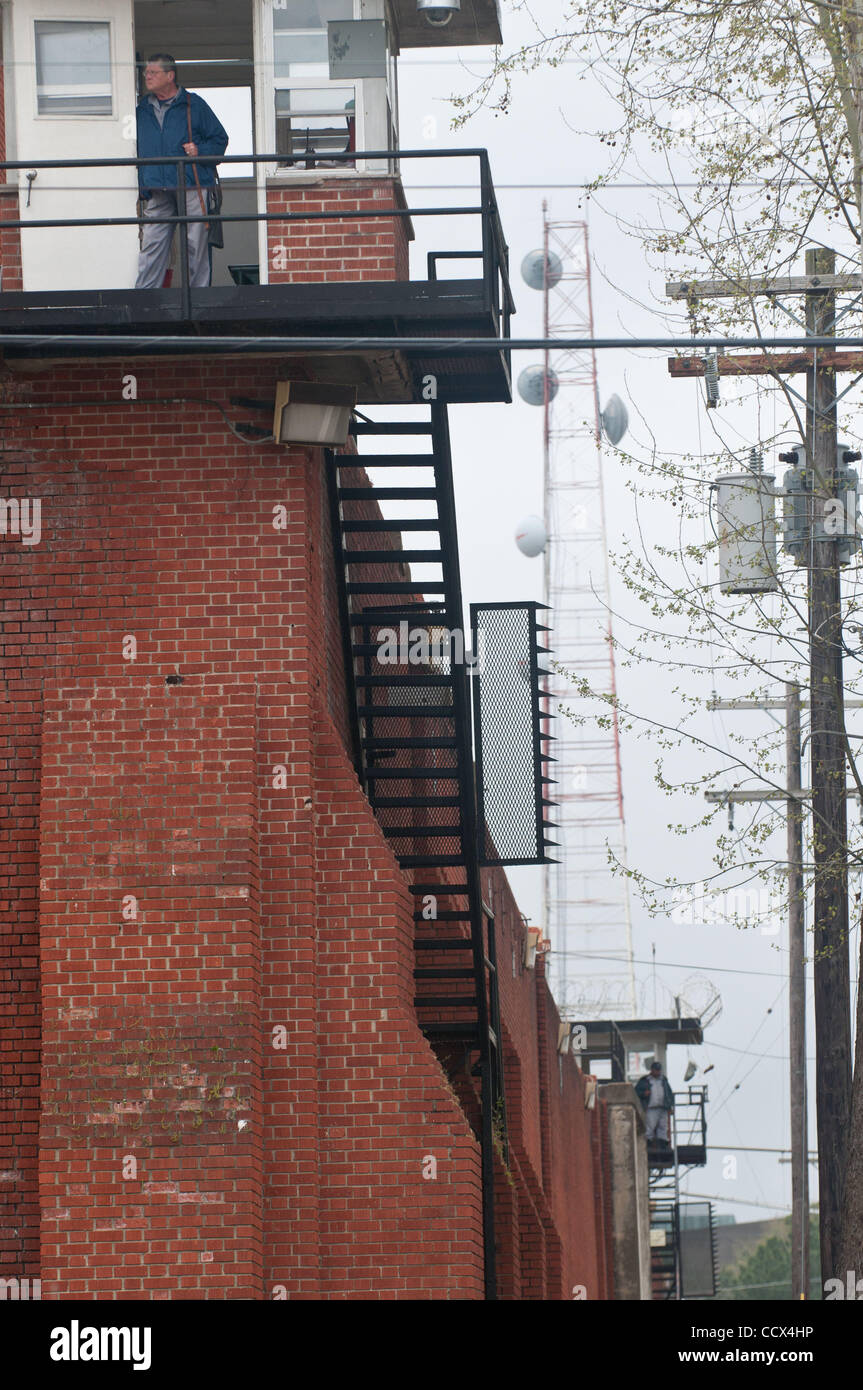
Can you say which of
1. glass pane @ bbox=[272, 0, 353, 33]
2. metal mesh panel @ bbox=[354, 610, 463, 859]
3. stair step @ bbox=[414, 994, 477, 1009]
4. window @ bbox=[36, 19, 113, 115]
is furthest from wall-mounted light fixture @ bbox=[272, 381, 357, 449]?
stair step @ bbox=[414, 994, 477, 1009]

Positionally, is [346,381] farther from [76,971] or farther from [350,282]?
[76,971]

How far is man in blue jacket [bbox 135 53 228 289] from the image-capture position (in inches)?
556

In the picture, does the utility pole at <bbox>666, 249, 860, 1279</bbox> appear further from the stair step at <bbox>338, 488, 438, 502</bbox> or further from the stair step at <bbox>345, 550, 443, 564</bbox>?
the stair step at <bbox>345, 550, 443, 564</bbox>

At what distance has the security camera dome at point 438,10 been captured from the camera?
1507 cm

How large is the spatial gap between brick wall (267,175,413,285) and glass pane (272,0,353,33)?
49.5 inches

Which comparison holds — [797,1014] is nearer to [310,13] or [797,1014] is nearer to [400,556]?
[400,556]

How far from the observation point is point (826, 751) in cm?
1656

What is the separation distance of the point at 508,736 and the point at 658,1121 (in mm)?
22365

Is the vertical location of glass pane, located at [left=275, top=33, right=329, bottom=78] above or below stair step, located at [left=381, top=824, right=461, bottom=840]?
above

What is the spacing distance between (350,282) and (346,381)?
0.80 meters

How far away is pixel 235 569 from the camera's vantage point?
1405 centimetres

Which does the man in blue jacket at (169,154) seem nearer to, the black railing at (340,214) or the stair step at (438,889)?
the black railing at (340,214)

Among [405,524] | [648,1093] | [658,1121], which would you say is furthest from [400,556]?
[658,1121]

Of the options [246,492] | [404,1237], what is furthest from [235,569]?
[404,1237]
